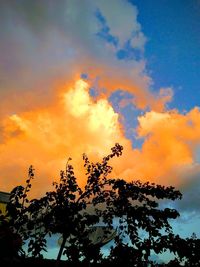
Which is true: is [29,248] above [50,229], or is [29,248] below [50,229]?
below

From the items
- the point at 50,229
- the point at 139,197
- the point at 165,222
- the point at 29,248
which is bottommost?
the point at 29,248

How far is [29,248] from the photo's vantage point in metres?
10.3

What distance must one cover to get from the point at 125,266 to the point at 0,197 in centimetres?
1880

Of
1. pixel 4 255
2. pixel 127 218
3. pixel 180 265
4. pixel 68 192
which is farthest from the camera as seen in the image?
pixel 180 265

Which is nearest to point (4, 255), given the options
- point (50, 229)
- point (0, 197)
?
point (50, 229)

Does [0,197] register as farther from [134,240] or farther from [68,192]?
[134,240]

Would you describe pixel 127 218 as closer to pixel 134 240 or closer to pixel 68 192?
pixel 134 240

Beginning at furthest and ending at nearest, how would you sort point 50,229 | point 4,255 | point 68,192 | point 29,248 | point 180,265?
point 180,265
point 68,192
point 50,229
point 29,248
point 4,255

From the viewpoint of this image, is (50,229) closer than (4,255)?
No

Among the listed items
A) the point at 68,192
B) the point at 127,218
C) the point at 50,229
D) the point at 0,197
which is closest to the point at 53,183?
the point at 68,192

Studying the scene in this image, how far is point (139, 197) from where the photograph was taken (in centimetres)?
1255

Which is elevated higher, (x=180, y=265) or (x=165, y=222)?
(x=180, y=265)

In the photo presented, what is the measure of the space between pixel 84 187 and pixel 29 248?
3.84 meters

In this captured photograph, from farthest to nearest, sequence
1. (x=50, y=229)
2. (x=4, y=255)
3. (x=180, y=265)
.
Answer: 1. (x=180, y=265)
2. (x=50, y=229)
3. (x=4, y=255)
